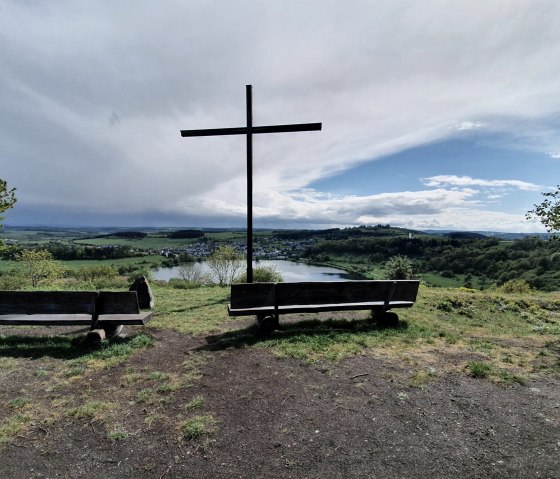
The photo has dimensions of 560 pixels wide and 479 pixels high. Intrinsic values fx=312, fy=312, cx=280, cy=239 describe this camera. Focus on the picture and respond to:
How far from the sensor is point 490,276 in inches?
2781

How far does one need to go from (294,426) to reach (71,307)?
5.26m

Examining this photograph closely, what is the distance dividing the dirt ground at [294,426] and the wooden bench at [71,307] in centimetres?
128

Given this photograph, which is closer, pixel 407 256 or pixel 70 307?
pixel 70 307

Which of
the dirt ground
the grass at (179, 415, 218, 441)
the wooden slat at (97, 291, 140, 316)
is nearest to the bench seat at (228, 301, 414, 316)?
the dirt ground

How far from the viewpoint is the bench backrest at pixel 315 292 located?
6.77 meters

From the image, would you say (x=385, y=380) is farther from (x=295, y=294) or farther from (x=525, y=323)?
(x=525, y=323)

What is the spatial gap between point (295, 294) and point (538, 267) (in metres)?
73.0

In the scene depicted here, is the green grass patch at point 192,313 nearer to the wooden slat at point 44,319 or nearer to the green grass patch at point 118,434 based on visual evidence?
the wooden slat at point 44,319

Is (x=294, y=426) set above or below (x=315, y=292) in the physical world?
below

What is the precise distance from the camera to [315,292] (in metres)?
6.97

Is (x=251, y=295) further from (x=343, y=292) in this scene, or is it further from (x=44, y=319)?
(x=44, y=319)

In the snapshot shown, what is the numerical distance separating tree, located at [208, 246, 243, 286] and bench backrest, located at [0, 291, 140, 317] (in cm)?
1972

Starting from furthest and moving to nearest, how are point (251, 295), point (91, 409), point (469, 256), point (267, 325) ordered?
1. point (469, 256)
2. point (251, 295)
3. point (267, 325)
4. point (91, 409)

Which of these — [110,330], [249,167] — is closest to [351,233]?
[249,167]
